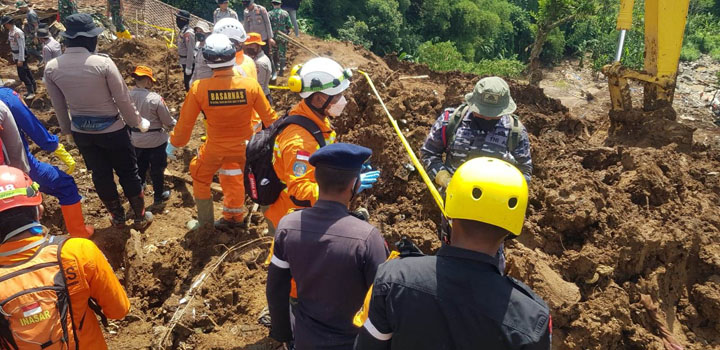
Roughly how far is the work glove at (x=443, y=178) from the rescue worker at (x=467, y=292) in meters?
1.90

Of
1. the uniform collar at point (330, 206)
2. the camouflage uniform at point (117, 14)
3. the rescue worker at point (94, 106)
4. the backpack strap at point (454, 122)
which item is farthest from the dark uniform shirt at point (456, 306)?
the camouflage uniform at point (117, 14)

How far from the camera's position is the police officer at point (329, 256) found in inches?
91.9

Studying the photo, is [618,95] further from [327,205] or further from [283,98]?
[327,205]

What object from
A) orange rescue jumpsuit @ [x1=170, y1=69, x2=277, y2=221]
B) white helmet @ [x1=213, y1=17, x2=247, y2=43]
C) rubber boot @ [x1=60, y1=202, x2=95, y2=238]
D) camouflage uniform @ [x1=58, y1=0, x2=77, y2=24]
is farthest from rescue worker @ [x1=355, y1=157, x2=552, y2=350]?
camouflage uniform @ [x1=58, y1=0, x2=77, y2=24]

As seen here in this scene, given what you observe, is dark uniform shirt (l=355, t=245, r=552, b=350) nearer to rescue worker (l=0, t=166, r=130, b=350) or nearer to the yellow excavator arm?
rescue worker (l=0, t=166, r=130, b=350)

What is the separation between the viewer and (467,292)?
1736 mm

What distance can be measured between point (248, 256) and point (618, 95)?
6.66 meters

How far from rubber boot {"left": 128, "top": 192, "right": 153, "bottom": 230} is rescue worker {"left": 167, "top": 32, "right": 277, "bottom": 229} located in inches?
35.3

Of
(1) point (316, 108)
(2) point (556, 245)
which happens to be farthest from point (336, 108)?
(2) point (556, 245)

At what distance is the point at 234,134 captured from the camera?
482cm

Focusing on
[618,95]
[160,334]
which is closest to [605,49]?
[618,95]

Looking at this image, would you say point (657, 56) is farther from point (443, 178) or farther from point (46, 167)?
point (46, 167)

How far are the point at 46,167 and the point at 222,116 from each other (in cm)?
179

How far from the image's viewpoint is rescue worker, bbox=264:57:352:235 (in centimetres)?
321
